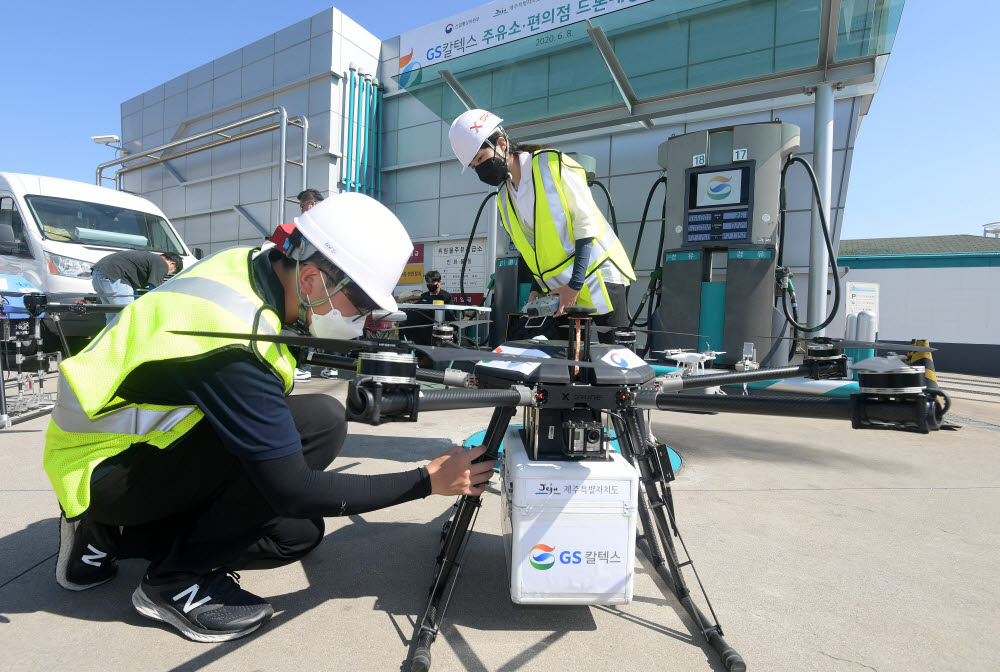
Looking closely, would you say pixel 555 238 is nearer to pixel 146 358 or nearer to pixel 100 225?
pixel 146 358

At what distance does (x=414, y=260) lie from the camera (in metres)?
8.80

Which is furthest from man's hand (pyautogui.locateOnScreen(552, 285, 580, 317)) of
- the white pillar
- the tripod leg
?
the white pillar

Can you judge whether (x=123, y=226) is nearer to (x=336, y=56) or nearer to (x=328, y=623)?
(x=336, y=56)

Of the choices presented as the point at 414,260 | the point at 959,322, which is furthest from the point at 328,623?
the point at 959,322

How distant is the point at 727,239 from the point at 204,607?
194 inches

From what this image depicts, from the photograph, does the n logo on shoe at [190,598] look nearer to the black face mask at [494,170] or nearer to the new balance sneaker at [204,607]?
the new balance sneaker at [204,607]

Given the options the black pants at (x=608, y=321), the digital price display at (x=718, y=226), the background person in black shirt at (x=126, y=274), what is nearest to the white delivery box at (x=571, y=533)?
the black pants at (x=608, y=321)

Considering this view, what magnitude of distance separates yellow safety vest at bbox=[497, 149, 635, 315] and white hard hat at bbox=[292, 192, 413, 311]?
4.01 feet

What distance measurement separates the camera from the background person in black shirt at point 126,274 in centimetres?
471

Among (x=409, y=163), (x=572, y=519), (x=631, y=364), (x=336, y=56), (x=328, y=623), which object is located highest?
(x=336, y=56)

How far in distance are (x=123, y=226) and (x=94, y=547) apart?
20.4ft

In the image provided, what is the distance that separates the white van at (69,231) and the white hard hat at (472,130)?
4.26 metres

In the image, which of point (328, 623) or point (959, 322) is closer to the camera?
point (328, 623)

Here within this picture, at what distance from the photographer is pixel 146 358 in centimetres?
131
